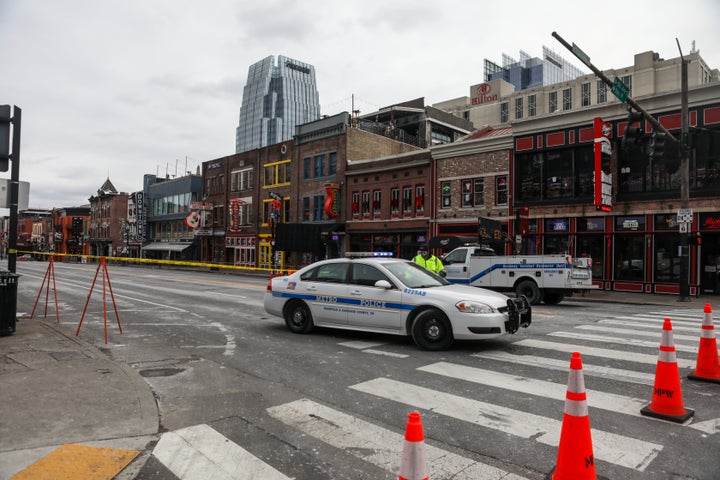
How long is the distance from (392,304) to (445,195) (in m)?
22.4

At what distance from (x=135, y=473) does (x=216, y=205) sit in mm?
48755

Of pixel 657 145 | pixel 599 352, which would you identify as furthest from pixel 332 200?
pixel 599 352

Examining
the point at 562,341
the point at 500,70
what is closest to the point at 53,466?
the point at 562,341

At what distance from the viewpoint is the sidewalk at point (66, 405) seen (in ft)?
13.9

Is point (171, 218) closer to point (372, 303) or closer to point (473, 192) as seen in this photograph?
point (473, 192)

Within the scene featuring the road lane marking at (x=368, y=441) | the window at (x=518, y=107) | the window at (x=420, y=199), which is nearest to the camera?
the road lane marking at (x=368, y=441)

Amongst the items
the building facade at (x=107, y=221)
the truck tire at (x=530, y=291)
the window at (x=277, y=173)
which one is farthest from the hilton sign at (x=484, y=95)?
the truck tire at (x=530, y=291)

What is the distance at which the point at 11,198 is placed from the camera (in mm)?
9391

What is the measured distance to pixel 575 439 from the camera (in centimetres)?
336

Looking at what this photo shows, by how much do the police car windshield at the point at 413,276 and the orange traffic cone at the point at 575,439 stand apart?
511 centimetres

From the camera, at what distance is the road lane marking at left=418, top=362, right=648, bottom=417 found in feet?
17.3

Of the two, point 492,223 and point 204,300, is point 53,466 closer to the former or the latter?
point 204,300

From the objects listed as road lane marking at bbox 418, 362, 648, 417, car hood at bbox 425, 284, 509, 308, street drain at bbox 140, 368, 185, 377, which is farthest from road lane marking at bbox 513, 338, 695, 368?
street drain at bbox 140, 368, 185, 377

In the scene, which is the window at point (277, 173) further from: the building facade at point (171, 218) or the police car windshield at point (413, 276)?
the police car windshield at point (413, 276)
